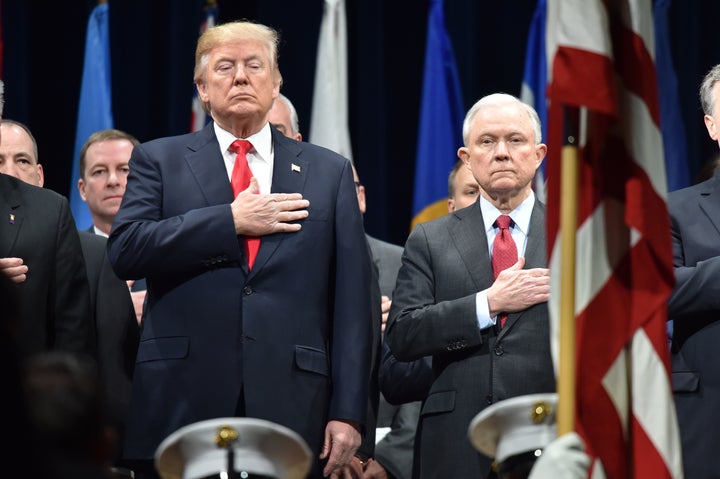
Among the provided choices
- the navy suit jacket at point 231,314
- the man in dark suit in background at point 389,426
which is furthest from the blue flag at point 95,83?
the navy suit jacket at point 231,314

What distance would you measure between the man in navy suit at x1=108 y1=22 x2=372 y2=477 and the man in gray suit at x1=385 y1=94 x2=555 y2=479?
242mm

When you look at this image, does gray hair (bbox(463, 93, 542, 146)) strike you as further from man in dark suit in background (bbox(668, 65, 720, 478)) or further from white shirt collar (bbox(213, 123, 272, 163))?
white shirt collar (bbox(213, 123, 272, 163))

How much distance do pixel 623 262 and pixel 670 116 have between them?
161 inches

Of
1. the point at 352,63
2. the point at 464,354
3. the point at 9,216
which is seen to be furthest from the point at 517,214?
the point at 352,63

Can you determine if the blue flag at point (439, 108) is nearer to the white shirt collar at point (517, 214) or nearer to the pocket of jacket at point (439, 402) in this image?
the white shirt collar at point (517, 214)

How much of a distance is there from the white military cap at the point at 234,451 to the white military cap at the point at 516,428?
1.34ft

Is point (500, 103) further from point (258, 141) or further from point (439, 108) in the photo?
point (439, 108)

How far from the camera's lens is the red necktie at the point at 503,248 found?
13.9 feet

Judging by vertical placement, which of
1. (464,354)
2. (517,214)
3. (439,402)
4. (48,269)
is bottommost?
(439,402)

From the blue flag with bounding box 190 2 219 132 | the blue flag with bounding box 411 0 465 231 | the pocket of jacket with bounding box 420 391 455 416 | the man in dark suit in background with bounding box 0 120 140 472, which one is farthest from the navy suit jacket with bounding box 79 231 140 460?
the blue flag with bounding box 411 0 465 231

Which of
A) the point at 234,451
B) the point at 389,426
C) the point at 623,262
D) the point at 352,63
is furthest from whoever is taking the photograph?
the point at 352,63

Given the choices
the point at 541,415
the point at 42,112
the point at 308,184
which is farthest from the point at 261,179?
the point at 42,112

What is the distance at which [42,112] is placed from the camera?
722 centimetres

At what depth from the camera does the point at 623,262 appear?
123 inches
